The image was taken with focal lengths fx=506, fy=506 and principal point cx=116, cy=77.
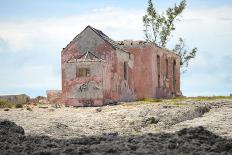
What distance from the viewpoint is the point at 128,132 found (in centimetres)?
1833

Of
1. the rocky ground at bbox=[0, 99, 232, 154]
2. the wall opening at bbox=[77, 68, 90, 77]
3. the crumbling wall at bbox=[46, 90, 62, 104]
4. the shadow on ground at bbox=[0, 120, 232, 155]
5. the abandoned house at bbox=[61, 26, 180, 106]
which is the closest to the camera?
the shadow on ground at bbox=[0, 120, 232, 155]

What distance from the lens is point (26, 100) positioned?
42.5 metres

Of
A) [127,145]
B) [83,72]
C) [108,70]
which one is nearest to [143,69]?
[108,70]

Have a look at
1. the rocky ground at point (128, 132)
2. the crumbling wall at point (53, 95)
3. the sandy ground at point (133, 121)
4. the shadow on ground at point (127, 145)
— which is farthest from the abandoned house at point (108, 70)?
the shadow on ground at point (127, 145)

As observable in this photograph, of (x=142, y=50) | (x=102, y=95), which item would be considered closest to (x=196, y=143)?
(x=102, y=95)

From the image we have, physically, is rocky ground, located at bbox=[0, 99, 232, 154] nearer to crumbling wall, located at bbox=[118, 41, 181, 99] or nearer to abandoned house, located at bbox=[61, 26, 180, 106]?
abandoned house, located at bbox=[61, 26, 180, 106]

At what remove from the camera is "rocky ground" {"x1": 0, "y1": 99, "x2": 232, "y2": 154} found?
1231cm

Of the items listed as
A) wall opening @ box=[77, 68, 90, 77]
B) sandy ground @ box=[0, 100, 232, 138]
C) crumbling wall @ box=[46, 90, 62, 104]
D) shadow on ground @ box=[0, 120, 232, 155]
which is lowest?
shadow on ground @ box=[0, 120, 232, 155]

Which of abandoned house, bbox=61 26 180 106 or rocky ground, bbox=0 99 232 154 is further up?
abandoned house, bbox=61 26 180 106

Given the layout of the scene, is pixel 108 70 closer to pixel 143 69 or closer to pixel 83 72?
pixel 83 72

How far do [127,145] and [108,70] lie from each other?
2208 cm

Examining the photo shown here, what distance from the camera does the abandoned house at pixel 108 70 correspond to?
33.3m

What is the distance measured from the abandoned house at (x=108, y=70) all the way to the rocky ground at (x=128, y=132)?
6.31m

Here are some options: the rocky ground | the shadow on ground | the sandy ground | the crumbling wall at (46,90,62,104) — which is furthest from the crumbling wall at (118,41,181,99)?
the shadow on ground
